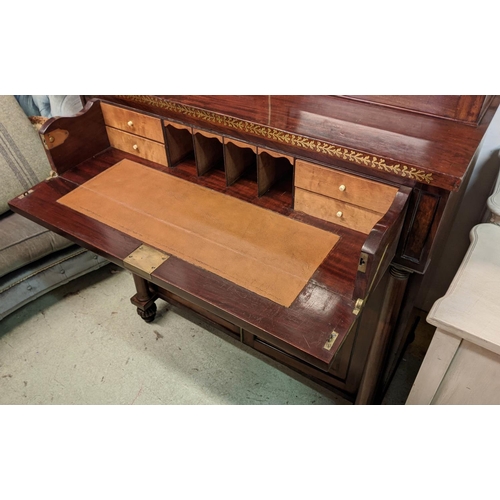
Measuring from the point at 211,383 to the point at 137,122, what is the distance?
1.03 meters

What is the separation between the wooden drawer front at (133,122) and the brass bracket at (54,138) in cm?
16

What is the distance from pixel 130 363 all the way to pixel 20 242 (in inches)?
26.3

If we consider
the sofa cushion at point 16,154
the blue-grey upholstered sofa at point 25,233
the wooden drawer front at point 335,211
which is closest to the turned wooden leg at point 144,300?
the blue-grey upholstered sofa at point 25,233

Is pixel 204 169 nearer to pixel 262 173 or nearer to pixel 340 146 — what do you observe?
pixel 262 173

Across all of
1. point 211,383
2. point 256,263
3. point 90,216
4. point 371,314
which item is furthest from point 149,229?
point 211,383

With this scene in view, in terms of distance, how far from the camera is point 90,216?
1.32 m

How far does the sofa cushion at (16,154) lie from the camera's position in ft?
6.13

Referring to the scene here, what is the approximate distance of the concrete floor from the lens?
173cm

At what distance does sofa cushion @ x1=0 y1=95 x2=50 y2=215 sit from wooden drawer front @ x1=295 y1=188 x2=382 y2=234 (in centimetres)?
131

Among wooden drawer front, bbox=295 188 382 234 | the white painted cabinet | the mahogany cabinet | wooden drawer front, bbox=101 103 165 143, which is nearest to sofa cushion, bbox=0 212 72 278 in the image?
the mahogany cabinet

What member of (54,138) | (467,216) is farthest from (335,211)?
(54,138)

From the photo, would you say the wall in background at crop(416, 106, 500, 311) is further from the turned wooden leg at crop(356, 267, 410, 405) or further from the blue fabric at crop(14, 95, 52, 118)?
the blue fabric at crop(14, 95, 52, 118)

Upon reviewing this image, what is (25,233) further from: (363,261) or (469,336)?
(469,336)

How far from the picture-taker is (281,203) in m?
1.29
